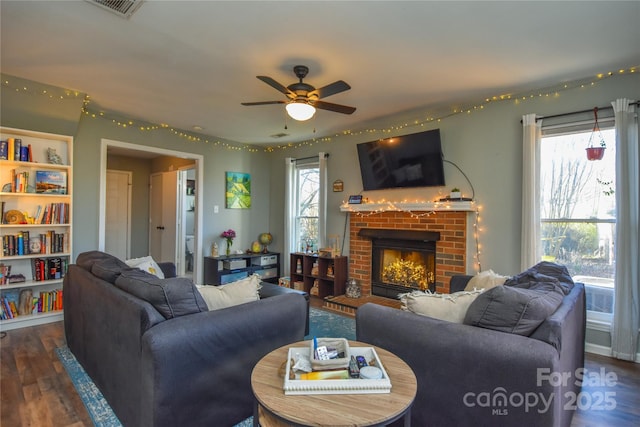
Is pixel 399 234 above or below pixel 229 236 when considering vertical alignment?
above

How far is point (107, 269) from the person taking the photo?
215 centimetres

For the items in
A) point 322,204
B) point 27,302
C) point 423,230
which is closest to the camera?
point 27,302

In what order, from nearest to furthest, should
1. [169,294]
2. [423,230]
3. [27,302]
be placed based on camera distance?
[169,294], [27,302], [423,230]

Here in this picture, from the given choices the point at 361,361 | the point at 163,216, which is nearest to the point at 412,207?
the point at 361,361

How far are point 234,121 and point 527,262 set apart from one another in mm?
3825

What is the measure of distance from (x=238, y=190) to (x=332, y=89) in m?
3.46

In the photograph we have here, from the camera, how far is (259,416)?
1.32 metres

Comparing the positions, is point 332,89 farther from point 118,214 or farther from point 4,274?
point 118,214

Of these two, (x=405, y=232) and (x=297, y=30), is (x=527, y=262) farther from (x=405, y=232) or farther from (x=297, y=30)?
(x=297, y=30)

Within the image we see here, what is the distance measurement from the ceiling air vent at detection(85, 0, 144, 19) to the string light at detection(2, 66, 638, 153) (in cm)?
190

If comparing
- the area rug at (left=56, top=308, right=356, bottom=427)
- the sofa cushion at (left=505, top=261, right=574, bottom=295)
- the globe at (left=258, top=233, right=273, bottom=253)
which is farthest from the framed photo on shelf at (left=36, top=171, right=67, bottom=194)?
the sofa cushion at (left=505, top=261, right=574, bottom=295)

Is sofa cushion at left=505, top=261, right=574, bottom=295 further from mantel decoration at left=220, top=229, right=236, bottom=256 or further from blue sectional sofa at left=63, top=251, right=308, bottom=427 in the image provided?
mantel decoration at left=220, top=229, right=236, bottom=256

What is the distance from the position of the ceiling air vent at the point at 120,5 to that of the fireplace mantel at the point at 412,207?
128 inches

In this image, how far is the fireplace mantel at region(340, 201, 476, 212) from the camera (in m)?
3.65
